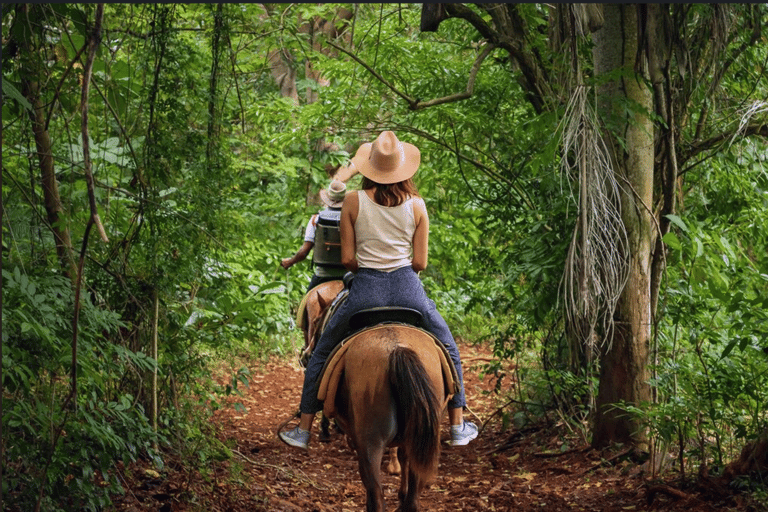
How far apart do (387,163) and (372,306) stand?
98cm

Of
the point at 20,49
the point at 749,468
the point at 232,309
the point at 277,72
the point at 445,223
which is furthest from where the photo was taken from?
the point at 277,72

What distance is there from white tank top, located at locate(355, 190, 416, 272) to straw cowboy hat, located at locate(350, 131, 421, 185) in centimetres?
16

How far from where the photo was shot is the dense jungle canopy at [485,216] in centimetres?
443

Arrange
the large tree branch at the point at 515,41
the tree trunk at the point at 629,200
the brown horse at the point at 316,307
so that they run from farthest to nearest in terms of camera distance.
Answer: the brown horse at the point at 316,307 → the large tree branch at the point at 515,41 → the tree trunk at the point at 629,200

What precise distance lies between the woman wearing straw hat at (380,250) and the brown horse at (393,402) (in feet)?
1.06

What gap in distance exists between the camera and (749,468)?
507cm

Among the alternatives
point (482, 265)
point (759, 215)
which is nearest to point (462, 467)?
point (482, 265)

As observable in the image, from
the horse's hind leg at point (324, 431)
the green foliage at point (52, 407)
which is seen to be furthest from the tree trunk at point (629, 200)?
the green foliage at point (52, 407)

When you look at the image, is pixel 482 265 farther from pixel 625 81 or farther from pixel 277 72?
pixel 277 72

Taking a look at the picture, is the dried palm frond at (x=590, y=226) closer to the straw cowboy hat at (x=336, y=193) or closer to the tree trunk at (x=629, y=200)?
the tree trunk at (x=629, y=200)

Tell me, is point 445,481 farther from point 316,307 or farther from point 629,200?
point 629,200

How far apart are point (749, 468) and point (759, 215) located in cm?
206

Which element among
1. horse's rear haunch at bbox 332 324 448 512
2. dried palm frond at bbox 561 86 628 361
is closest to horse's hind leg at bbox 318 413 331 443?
dried palm frond at bbox 561 86 628 361

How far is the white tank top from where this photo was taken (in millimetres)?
5410
